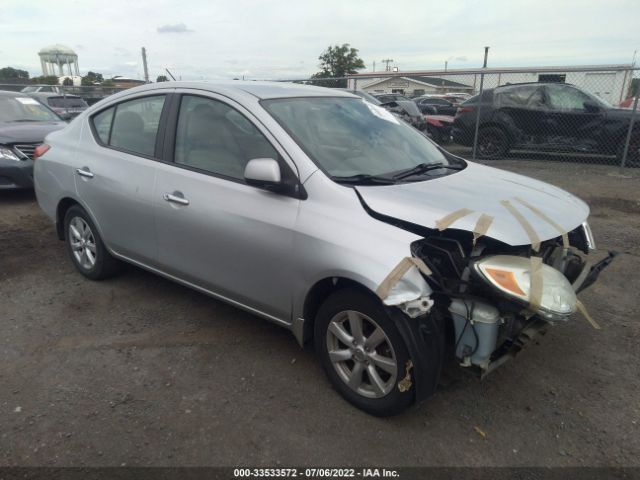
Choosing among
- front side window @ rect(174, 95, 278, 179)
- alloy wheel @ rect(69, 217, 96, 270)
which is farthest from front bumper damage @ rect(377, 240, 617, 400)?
alloy wheel @ rect(69, 217, 96, 270)

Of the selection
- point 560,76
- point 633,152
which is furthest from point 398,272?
point 560,76

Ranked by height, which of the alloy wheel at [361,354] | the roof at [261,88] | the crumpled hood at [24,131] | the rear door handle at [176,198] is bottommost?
the alloy wheel at [361,354]

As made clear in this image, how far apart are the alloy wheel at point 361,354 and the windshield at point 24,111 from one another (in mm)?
7840

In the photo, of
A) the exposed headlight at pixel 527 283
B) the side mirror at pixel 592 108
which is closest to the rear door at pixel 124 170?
the exposed headlight at pixel 527 283

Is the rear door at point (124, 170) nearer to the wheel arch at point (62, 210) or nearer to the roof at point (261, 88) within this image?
the roof at point (261, 88)

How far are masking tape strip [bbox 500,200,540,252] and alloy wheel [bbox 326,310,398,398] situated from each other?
90cm

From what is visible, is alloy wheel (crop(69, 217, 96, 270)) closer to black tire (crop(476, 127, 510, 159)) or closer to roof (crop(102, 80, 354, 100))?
roof (crop(102, 80, 354, 100))

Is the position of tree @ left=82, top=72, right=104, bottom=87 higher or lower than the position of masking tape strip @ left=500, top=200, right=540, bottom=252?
lower

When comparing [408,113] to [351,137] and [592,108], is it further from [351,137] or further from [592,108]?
[351,137]

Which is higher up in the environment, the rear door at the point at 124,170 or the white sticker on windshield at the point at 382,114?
the white sticker on windshield at the point at 382,114

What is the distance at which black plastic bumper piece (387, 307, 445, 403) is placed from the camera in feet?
8.22

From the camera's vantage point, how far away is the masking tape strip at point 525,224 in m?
2.57

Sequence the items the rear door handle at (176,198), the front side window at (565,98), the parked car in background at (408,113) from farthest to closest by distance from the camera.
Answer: the parked car in background at (408,113), the front side window at (565,98), the rear door handle at (176,198)

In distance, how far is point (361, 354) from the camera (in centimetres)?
277
